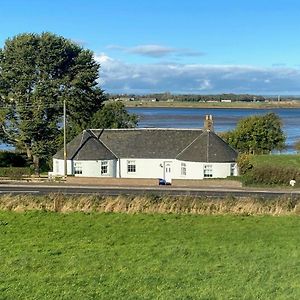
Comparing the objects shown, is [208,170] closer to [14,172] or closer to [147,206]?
[14,172]

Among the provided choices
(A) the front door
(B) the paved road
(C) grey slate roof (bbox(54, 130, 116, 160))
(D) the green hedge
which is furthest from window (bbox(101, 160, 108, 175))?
(B) the paved road

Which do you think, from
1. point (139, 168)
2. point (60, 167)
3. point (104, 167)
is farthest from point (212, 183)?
point (60, 167)

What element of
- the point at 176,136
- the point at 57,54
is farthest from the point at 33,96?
the point at 176,136

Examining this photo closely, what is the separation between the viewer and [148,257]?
1331cm

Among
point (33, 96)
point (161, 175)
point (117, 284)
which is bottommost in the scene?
point (161, 175)

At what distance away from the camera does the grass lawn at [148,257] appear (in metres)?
10.4

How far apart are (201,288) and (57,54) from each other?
5297cm

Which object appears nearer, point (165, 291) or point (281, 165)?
point (165, 291)

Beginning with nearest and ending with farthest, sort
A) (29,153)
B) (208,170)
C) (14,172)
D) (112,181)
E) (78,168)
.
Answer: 1. (112,181)
2. (208,170)
3. (78,168)
4. (14,172)
5. (29,153)

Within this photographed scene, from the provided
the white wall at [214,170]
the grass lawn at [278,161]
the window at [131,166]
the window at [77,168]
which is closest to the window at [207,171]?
the white wall at [214,170]

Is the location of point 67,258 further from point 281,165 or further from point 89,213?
point 281,165

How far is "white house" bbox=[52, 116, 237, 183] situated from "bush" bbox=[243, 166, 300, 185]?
434 centimetres

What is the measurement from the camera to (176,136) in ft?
177

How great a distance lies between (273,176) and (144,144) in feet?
44.1
